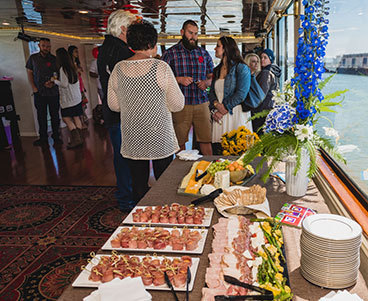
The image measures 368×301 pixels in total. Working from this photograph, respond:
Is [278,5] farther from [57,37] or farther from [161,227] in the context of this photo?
[57,37]

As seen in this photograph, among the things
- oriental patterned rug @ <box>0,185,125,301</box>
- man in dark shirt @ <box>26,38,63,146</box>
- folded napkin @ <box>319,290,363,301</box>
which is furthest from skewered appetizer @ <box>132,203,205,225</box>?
man in dark shirt @ <box>26,38,63,146</box>

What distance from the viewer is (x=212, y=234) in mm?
1200

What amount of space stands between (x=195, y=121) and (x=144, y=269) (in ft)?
8.12

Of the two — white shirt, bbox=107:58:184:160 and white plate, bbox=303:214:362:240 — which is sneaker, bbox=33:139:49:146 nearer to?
white shirt, bbox=107:58:184:160

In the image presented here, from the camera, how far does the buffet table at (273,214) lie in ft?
2.96

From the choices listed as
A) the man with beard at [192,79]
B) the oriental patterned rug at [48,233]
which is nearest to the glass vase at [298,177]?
the oriental patterned rug at [48,233]

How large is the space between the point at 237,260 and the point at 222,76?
2.44 meters

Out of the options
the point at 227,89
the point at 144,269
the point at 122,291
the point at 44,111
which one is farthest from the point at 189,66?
the point at 44,111

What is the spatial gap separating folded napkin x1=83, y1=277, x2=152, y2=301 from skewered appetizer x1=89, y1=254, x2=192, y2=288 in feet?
0.14

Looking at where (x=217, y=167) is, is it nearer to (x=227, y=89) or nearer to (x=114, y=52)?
(x=114, y=52)

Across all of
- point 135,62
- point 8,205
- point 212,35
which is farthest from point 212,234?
point 212,35

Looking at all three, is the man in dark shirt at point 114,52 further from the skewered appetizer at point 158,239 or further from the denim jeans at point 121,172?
the skewered appetizer at point 158,239

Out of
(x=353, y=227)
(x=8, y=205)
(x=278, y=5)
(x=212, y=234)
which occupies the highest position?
(x=278, y=5)

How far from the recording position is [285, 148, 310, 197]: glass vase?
4.80 ft
